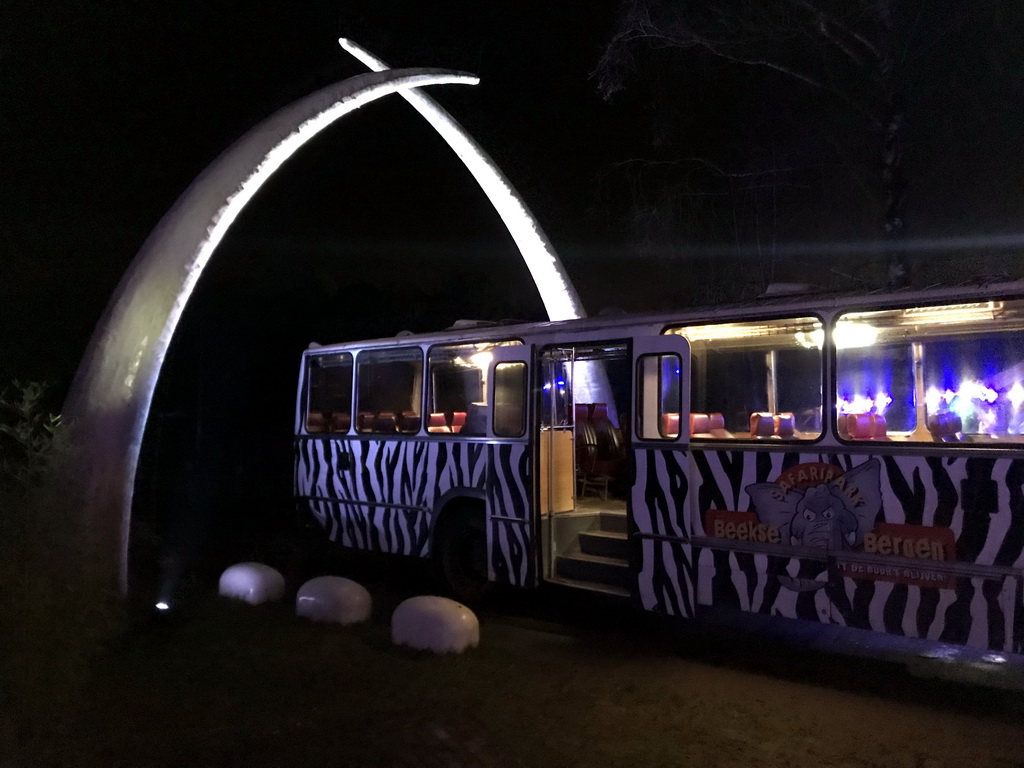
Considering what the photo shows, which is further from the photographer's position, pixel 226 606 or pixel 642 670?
pixel 226 606

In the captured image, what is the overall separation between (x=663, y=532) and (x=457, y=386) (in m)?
3.42

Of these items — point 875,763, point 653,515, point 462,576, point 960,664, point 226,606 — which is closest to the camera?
point 875,763

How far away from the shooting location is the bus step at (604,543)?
856 cm

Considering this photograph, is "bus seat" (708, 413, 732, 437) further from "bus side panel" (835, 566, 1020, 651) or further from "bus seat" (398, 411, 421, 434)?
"bus seat" (398, 411, 421, 434)

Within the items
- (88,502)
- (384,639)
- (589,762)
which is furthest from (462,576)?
(589,762)

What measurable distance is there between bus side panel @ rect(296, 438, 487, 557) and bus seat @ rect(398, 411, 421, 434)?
0.48 ft

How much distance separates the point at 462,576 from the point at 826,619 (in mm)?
4316

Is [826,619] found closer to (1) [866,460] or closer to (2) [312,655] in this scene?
(1) [866,460]

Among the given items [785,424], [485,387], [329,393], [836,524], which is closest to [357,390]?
[329,393]

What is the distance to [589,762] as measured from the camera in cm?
525

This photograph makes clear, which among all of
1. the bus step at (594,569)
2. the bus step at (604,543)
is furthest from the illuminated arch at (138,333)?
the bus step at (604,543)

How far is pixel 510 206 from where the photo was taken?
54.3ft

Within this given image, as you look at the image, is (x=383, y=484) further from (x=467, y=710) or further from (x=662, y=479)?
(x=467, y=710)

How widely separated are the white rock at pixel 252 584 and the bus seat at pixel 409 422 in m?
2.32
